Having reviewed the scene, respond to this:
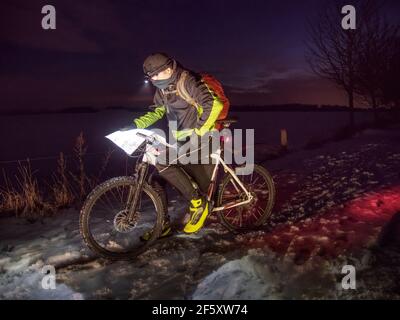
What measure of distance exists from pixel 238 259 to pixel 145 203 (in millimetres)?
1326

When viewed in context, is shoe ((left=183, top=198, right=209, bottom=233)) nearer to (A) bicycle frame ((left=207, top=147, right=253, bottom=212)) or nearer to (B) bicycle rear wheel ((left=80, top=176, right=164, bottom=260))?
(A) bicycle frame ((left=207, top=147, right=253, bottom=212))

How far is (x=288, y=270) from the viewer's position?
11.8 feet

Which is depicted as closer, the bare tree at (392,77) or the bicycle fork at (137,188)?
the bicycle fork at (137,188)

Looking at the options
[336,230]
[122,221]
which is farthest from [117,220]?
[336,230]

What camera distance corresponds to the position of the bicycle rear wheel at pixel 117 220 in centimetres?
383

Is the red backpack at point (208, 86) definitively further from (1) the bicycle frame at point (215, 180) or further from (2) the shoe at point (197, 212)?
(2) the shoe at point (197, 212)

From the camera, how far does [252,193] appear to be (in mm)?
4840

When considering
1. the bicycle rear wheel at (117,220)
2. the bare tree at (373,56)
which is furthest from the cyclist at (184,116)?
the bare tree at (373,56)

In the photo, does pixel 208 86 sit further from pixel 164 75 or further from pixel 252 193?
pixel 252 193

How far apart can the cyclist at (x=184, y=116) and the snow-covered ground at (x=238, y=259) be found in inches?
19.9

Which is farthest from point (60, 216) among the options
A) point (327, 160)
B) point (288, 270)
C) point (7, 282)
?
point (327, 160)

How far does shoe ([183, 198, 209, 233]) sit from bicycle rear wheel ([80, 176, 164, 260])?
0.41 metres

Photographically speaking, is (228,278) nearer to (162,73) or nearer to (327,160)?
(162,73)
